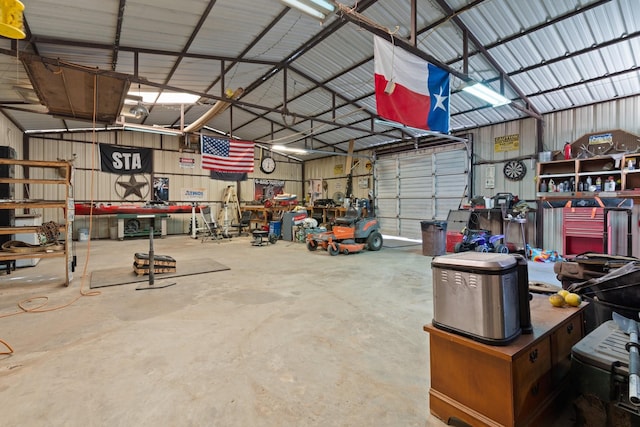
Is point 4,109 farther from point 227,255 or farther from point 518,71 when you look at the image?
point 518,71

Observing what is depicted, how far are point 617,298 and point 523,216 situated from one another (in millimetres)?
5981

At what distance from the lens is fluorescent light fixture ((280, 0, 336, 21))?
3.10 meters

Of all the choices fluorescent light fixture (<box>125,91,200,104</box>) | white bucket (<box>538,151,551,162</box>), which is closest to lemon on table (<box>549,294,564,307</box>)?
white bucket (<box>538,151,551,162</box>)

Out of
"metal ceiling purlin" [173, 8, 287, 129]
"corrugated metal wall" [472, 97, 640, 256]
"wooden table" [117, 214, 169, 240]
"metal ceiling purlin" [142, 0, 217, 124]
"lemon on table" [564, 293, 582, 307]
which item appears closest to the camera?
"lemon on table" [564, 293, 582, 307]

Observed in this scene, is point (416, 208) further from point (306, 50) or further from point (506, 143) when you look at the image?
point (306, 50)

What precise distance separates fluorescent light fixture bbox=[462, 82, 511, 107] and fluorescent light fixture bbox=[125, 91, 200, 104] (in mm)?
6348

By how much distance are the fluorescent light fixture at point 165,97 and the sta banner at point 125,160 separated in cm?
368

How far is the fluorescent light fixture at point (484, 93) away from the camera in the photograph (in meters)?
5.21

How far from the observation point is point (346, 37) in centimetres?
622

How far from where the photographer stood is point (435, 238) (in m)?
7.07

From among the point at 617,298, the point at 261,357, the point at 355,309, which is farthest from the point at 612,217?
the point at 261,357

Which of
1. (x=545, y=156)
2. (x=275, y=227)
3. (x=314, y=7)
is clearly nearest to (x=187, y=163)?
(x=275, y=227)

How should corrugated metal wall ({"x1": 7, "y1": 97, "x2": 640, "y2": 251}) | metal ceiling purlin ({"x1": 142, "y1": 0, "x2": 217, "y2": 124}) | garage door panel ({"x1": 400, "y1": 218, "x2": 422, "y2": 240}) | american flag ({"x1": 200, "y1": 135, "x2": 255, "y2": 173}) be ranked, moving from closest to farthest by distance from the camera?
metal ceiling purlin ({"x1": 142, "y1": 0, "x2": 217, "y2": 124}) < corrugated metal wall ({"x1": 7, "y1": 97, "x2": 640, "y2": 251}) < american flag ({"x1": 200, "y1": 135, "x2": 255, "y2": 173}) < garage door panel ({"x1": 400, "y1": 218, "x2": 422, "y2": 240})

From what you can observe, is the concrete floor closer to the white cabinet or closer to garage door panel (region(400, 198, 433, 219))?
the white cabinet
